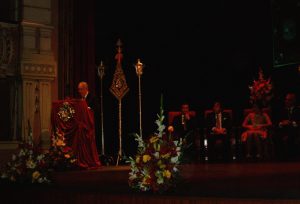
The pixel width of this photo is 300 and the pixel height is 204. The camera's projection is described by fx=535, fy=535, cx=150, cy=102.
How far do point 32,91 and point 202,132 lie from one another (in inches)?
121

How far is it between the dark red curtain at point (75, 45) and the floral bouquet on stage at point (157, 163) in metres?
4.19

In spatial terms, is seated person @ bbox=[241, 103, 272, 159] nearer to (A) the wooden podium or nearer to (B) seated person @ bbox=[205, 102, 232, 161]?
(B) seated person @ bbox=[205, 102, 232, 161]

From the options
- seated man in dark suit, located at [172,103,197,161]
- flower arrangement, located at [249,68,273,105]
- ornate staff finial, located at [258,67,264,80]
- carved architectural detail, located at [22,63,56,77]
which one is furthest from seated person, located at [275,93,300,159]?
carved architectural detail, located at [22,63,56,77]

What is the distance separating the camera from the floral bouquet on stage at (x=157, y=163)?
343 centimetres

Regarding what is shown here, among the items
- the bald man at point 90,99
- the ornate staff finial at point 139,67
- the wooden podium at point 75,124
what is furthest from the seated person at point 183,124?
the wooden podium at point 75,124

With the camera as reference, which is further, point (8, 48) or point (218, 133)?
point (218, 133)

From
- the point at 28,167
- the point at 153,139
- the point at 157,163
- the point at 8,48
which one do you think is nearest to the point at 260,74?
the point at 8,48

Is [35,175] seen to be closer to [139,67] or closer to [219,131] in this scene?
[139,67]

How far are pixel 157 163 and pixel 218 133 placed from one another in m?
5.49

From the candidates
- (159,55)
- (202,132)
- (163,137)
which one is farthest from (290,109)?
(163,137)

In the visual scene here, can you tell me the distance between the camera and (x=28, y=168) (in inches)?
186

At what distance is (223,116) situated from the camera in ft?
29.6

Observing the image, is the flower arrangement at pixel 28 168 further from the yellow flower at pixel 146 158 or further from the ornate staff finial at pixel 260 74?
the ornate staff finial at pixel 260 74

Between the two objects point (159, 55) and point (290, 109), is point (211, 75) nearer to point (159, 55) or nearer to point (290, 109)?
point (159, 55)
